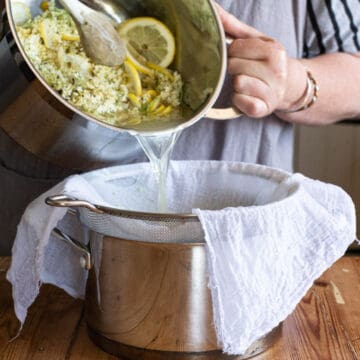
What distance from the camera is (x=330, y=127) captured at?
1.78m

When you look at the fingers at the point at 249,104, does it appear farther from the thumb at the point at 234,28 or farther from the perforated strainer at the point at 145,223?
the perforated strainer at the point at 145,223

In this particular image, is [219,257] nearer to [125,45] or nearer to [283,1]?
[125,45]

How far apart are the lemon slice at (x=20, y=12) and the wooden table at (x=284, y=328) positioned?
11.9 inches

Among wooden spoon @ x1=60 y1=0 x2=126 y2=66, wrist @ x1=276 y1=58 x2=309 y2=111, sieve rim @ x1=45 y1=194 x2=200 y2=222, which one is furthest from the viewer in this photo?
wrist @ x1=276 y1=58 x2=309 y2=111

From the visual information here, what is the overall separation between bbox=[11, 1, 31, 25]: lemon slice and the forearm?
1.13 ft

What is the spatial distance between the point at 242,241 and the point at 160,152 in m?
0.18

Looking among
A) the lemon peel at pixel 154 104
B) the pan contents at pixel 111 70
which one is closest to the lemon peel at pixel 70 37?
the pan contents at pixel 111 70

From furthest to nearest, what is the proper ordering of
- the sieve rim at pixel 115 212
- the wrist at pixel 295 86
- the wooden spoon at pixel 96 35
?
the wrist at pixel 295 86 → the wooden spoon at pixel 96 35 → the sieve rim at pixel 115 212

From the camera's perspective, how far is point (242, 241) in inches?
28.9

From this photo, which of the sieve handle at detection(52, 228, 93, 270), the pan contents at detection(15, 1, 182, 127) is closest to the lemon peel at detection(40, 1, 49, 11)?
the pan contents at detection(15, 1, 182, 127)

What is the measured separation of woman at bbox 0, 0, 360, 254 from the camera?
0.98 metres

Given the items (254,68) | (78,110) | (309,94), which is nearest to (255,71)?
(254,68)

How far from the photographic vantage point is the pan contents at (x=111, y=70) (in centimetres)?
80

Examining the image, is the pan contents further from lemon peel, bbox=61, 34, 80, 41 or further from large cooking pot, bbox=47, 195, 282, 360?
large cooking pot, bbox=47, 195, 282, 360
